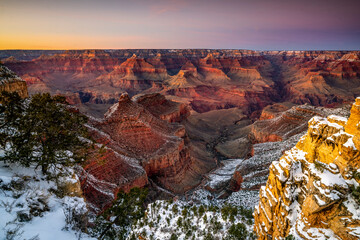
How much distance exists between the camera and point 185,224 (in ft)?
49.8

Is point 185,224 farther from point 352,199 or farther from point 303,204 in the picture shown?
point 352,199

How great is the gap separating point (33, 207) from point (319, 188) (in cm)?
1354

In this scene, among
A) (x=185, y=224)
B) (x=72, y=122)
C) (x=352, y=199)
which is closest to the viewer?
(x=352, y=199)

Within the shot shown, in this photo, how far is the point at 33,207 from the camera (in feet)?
31.9

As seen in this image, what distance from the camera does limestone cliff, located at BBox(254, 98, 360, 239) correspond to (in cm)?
885

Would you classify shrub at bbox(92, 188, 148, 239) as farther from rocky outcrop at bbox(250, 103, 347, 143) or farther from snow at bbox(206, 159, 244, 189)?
rocky outcrop at bbox(250, 103, 347, 143)

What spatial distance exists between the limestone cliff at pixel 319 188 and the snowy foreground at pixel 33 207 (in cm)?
1035

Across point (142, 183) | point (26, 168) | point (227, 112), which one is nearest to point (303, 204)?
point (26, 168)

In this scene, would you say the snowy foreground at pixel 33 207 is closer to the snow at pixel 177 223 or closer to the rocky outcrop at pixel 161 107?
the snow at pixel 177 223

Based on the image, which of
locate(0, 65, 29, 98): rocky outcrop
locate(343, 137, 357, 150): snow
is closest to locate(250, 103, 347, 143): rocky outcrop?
locate(343, 137, 357, 150): snow

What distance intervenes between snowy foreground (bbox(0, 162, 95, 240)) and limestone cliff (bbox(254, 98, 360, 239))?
34.0ft

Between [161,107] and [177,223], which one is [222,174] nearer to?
[177,223]

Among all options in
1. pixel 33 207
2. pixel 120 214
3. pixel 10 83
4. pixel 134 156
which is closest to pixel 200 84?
pixel 134 156

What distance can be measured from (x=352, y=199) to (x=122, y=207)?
1197 centimetres
